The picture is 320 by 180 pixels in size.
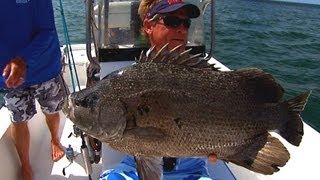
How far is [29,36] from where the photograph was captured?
8.45ft

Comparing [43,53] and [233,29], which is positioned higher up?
[43,53]

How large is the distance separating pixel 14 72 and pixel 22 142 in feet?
2.23

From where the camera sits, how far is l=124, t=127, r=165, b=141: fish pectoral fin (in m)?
1.31

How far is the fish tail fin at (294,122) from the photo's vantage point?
→ 56.3 inches

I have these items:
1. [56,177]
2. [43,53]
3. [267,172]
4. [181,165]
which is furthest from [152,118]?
[56,177]

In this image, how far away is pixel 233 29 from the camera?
46.0 ft

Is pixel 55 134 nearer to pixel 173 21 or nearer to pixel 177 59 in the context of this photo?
pixel 173 21

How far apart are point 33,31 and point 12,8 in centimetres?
20

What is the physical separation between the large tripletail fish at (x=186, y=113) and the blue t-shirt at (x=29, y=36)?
1291 mm

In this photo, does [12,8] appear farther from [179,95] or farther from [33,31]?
[179,95]

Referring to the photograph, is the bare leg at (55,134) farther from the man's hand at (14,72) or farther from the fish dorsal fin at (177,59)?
the fish dorsal fin at (177,59)

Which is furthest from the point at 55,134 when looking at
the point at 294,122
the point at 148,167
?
the point at 294,122

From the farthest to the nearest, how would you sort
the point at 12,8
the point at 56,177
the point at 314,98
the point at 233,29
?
1. the point at 233,29
2. the point at 314,98
3. the point at 56,177
4. the point at 12,8

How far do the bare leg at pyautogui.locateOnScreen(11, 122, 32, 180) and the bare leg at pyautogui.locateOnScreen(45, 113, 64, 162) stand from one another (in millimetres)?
232
